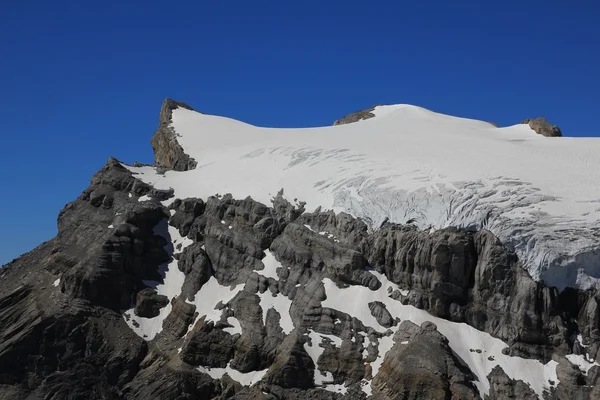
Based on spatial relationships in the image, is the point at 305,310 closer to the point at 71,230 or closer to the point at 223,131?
the point at 71,230

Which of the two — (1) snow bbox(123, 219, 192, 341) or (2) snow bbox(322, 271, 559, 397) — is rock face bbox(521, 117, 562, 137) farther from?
(1) snow bbox(123, 219, 192, 341)

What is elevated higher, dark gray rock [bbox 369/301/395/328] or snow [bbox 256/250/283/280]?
snow [bbox 256/250/283/280]

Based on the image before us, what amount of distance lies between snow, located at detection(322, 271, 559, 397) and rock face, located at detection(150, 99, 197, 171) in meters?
26.0

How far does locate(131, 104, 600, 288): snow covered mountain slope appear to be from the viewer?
3894 centimetres

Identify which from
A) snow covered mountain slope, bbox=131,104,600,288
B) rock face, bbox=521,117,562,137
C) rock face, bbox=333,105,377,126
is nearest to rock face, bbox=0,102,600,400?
snow covered mountain slope, bbox=131,104,600,288

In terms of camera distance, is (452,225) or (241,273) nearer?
(452,225)

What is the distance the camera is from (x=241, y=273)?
157ft

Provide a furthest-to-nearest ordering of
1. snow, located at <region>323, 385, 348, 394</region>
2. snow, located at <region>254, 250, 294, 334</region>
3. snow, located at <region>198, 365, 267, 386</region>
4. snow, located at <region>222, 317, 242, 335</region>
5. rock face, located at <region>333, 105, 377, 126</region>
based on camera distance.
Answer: rock face, located at <region>333, 105, 377, 126</region> → snow, located at <region>222, 317, 242, 335</region> → snow, located at <region>254, 250, 294, 334</region> → snow, located at <region>198, 365, 267, 386</region> → snow, located at <region>323, 385, 348, 394</region>

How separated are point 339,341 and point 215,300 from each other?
10469mm

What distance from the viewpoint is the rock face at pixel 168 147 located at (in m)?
65.1

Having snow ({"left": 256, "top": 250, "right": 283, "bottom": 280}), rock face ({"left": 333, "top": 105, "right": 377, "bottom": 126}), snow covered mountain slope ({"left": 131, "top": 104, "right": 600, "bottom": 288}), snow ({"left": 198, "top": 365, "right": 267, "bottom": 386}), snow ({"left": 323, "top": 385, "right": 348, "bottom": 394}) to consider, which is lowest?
snow ({"left": 323, "top": 385, "right": 348, "bottom": 394})

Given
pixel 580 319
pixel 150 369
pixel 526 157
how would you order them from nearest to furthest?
pixel 580 319, pixel 150 369, pixel 526 157

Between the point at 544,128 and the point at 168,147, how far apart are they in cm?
3754

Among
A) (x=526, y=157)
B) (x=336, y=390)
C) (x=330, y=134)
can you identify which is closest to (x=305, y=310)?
(x=336, y=390)
